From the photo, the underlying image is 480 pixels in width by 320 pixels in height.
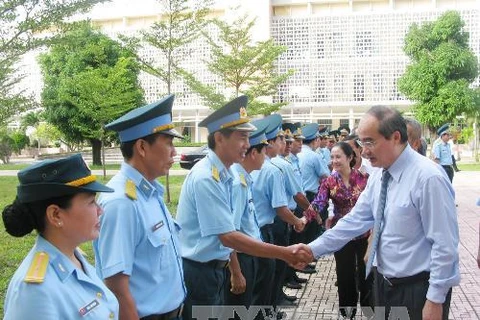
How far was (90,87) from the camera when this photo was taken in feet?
57.4

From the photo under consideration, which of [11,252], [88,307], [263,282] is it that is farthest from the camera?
[11,252]

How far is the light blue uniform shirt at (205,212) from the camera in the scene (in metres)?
3.32

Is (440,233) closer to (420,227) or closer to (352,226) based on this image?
(420,227)

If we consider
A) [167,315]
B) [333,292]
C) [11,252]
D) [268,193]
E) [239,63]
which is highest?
[239,63]

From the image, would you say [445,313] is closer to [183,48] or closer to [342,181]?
[342,181]

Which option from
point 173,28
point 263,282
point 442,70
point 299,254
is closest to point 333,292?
point 263,282

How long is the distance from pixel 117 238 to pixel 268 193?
3.08 meters

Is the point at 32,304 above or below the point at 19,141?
above

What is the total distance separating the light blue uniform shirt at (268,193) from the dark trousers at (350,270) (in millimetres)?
721

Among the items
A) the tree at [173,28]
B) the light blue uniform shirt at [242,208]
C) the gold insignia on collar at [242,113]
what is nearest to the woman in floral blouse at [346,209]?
the light blue uniform shirt at [242,208]

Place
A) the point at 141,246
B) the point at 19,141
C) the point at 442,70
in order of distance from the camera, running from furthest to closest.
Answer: the point at 19,141, the point at 442,70, the point at 141,246

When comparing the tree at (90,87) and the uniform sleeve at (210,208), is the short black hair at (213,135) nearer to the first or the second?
the uniform sleeve at (210,208)

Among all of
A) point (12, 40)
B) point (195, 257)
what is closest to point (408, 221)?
point (195, 257)

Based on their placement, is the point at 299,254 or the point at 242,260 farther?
the point at 242,260
